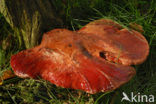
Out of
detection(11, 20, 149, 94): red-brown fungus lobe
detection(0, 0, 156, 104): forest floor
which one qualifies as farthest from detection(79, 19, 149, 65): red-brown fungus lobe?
detection(0, 0, 156, 104): forest floor

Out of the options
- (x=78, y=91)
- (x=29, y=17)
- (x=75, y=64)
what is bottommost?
(x=78, y=91)

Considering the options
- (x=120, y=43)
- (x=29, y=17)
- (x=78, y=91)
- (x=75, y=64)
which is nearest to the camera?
(x=75, y=64)

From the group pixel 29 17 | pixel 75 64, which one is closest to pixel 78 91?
pixel 75 64

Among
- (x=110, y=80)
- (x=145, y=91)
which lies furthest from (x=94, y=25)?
(x=145, y=91)

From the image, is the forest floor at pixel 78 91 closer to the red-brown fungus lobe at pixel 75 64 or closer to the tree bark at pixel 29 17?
the tree bark at pixel 29 17

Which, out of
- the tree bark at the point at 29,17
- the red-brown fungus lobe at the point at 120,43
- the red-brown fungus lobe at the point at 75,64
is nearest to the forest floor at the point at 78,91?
the tree bark at the point at 29,17

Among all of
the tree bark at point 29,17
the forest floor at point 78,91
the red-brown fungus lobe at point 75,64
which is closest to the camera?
the red-brown fungus lobe at point 75,64

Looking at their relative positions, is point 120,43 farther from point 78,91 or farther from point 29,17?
point 29,17

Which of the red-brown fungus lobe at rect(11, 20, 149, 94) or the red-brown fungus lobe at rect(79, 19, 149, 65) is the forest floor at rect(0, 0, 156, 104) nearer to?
the red-brown fungus lobe at rect(79, 19, 149, 65)
